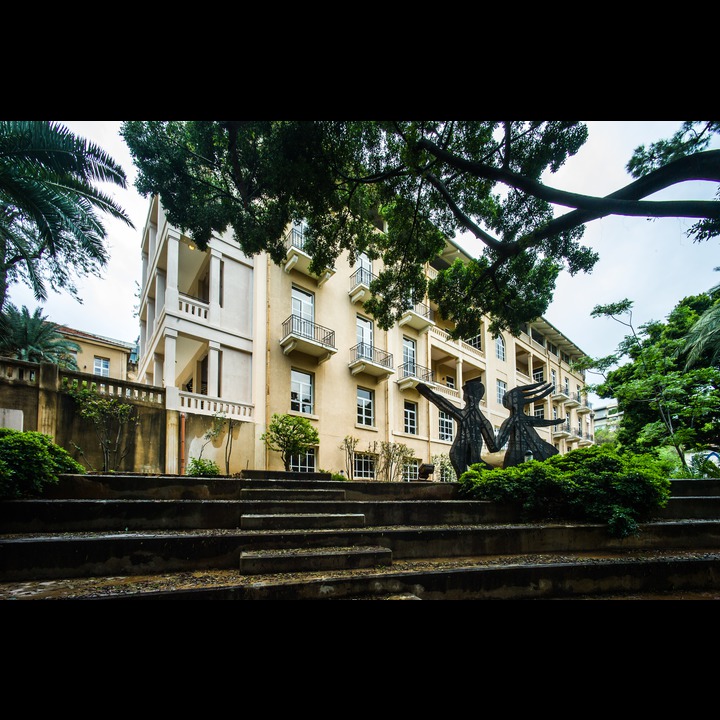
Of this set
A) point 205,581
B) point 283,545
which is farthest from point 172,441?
point 205,581

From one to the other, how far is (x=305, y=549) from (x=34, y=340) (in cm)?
2724

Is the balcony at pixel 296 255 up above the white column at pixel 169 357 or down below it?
above

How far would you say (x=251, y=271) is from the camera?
581 inches

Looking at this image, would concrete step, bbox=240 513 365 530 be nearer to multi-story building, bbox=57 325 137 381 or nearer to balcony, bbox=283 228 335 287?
balcony, bbox=283 228 335 287

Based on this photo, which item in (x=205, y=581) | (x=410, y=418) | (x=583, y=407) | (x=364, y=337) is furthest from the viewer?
(x=583, y=407)

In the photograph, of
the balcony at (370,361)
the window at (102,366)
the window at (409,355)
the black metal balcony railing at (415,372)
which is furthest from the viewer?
the window at (102,366)

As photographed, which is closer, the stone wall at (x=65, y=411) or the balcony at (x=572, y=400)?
the stone wall at (x=65, y=411)

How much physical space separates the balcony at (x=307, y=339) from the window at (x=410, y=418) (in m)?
5.42

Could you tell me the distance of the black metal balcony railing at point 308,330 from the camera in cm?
1495

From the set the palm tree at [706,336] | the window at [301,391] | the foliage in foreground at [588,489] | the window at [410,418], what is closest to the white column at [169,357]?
the window at [301,391]

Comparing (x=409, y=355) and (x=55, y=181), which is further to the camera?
(x=409, y=355)

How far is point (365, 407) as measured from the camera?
17.5m

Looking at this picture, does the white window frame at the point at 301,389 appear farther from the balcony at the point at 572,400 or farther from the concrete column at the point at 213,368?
the balcony at the point at 572,400

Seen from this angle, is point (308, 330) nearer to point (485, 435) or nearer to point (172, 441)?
point (172, 441)
